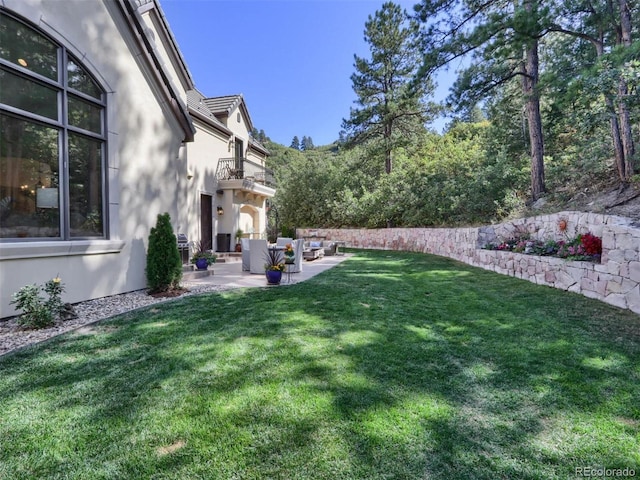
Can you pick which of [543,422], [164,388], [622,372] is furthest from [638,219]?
[164,388]

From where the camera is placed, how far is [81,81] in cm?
555

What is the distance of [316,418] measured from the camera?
2.32 metres

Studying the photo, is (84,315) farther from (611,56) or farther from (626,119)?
(626,119)

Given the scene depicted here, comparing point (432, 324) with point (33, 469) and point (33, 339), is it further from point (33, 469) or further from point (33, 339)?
point (33, 339)

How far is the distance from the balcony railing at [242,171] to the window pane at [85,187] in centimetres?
863

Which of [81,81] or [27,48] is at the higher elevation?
[27,48]

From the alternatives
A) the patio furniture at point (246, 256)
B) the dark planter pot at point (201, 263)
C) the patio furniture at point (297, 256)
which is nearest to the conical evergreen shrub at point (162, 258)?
the dark planter pot at point (201, 263)

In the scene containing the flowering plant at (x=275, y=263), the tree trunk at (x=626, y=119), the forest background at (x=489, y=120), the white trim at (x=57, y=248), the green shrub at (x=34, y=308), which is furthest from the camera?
the forest background at (x=489, y=120)

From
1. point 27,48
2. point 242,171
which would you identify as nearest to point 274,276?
point 27,48

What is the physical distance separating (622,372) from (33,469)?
15.5ft

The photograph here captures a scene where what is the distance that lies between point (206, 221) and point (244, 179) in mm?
2573

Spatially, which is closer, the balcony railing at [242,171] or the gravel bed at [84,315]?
the gravel bed at [84,315]

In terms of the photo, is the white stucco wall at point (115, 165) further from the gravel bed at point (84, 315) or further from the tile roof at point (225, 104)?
the tile roof at point (225, 104)

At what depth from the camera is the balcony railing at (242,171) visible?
47.6ft
